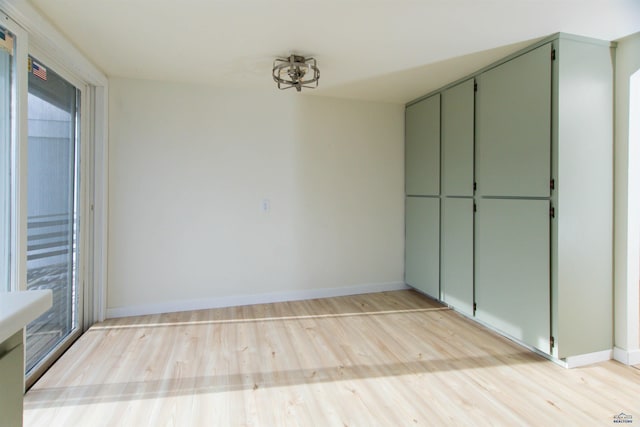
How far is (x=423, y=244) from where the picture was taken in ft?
12.3

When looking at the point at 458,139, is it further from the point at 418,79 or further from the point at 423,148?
the point at 418,79

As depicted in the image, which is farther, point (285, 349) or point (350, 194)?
point (350, 194)

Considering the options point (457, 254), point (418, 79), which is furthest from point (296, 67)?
point (457, 254)

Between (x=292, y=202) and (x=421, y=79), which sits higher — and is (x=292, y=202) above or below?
below

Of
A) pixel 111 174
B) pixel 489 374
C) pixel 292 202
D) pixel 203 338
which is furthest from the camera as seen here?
pixel 292 202

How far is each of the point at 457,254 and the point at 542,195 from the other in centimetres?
106

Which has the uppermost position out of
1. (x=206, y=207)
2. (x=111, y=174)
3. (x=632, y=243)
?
(x=111, y=174)

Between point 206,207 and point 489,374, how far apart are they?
2876 millimetres

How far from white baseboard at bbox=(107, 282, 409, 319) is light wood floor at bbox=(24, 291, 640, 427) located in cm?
19

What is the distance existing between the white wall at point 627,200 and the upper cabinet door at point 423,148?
1.45 metres

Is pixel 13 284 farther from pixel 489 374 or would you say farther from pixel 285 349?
pixel 489 374

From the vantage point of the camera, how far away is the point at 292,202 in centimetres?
371

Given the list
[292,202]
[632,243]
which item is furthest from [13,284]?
[632,243]

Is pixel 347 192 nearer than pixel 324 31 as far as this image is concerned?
No
